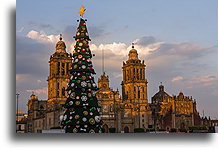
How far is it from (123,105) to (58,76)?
38.1ft

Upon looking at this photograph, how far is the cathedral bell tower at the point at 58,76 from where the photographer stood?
5241 centimetres

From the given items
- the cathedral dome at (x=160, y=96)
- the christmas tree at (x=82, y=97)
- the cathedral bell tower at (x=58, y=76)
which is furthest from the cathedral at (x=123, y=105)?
the christmas tree at (x=82, y=97)

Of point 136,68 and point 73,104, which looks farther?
point 136,68

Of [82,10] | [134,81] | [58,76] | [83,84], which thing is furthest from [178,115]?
[82,10]

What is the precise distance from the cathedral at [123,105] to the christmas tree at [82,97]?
95.9 ft

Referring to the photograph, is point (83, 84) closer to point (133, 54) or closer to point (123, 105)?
point (123, 105)

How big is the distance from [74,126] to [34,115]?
41.2m

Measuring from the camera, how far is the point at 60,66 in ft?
175

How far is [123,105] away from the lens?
55875mm

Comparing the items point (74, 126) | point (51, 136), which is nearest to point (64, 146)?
point (51, 136)

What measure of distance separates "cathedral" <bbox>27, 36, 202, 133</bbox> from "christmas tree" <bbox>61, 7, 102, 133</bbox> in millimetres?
29236

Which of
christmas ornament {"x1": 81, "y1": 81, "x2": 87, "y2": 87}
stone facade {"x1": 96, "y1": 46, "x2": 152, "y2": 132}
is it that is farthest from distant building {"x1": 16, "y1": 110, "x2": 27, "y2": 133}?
stone facade {"x1": 96, "y1": 46, "x2": 152, "y2": 132}
